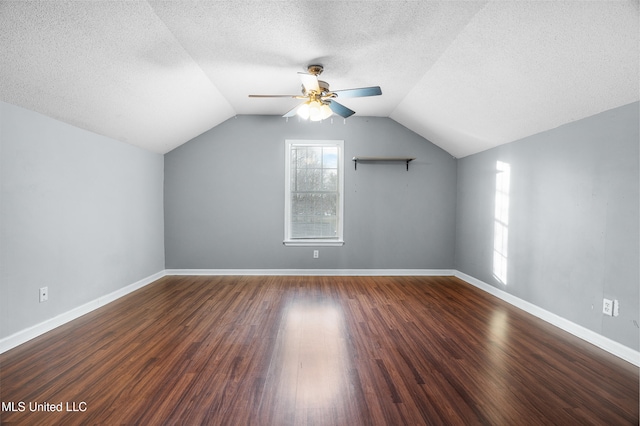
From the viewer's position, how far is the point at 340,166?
518cm

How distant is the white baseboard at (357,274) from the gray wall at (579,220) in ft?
0.22

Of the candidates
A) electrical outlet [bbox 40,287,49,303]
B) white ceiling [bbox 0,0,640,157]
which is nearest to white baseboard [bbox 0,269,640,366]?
electrical outlet [bbox 40,287,49,303]

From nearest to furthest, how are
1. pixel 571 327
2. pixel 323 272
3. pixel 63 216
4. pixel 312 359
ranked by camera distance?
pixel 312 359 < pixel 571 327 < pixel 63 216 < pixel 323 272

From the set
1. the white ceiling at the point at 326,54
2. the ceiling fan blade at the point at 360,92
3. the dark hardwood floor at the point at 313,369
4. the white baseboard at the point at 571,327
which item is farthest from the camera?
the ceiling fan blade at the point at 360,92

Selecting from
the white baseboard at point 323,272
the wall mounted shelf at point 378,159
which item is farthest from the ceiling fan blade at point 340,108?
the white baseboard at point 323,272

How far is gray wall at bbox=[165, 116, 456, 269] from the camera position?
16.6 ft

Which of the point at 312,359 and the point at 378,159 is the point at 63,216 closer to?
the point at 312,359

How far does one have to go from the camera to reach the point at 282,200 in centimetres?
511

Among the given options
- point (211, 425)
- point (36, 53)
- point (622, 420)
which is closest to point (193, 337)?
point (211, 425)

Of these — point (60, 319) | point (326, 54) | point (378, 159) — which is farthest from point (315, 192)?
point (60, 319)

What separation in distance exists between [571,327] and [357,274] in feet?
9.57

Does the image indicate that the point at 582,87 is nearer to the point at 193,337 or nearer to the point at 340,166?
the point at 340,166

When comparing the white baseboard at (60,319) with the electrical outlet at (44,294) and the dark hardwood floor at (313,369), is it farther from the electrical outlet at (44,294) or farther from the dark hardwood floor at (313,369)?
the electrical outlet at (44,294)

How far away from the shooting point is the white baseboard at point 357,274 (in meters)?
2.46
